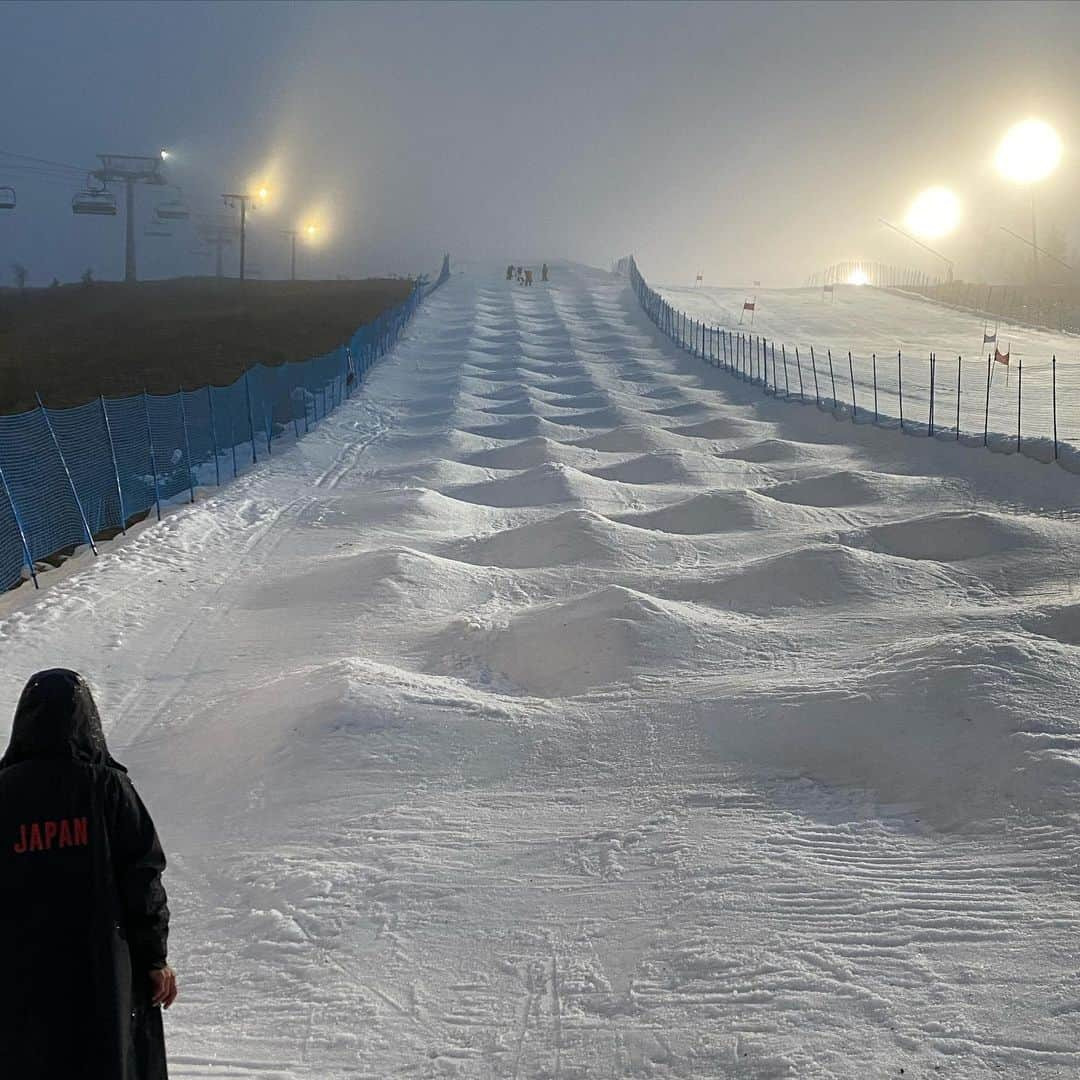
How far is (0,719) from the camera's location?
9008 millimetres

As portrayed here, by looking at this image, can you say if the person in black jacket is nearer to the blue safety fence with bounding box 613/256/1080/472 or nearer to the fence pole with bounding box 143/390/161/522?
the fence pole with bounding box 143/390/161/522

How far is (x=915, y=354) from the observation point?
1810 inches

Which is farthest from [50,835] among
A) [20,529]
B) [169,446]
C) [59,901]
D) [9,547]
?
[169,446]

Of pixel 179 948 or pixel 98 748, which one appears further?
pixel 179 948

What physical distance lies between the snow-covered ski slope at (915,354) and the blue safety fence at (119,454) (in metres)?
12.5

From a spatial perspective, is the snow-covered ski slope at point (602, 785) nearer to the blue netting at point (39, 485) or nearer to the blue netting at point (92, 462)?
the blue netting at point (39, 485)

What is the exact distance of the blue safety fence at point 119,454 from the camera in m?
13.5

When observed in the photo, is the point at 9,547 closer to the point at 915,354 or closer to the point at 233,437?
the point at 233,437

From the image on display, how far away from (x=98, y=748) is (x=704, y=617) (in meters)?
8.80

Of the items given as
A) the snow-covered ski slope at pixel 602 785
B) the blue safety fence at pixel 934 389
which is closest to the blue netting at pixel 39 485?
the snow-covered ski slope at pixel 602 785

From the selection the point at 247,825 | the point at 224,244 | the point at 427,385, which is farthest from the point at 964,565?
the point at 224,244

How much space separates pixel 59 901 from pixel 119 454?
14361 mm

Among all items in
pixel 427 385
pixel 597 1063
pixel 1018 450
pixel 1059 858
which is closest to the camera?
pixel 597 1063

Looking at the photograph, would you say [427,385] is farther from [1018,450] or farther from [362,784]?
[362,784]
